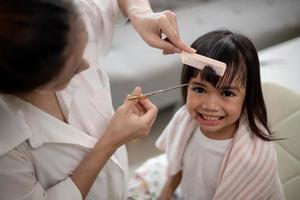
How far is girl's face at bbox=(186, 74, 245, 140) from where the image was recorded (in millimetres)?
1046

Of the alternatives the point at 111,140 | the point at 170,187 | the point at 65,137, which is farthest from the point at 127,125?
the point at 170,187

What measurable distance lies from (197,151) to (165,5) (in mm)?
1720

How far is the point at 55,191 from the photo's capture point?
87 cm

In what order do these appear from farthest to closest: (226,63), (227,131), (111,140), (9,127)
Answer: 1. (227,131)
2. (226,63)
3. (111,140)
4. (9,127)

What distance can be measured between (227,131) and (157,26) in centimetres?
40

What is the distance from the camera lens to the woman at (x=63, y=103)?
0.66m

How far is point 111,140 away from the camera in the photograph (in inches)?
35.9

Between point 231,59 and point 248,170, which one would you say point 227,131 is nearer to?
point 248,170

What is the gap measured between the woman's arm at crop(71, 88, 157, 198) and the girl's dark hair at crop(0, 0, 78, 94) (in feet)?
0.87

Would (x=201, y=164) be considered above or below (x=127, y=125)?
below

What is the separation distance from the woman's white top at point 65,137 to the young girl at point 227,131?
0.25 metres

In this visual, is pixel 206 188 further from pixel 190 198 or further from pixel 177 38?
pixel 177 38

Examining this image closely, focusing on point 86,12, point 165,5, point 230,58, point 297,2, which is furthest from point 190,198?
point 297,2

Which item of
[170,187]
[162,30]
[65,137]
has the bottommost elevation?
[170,187]
